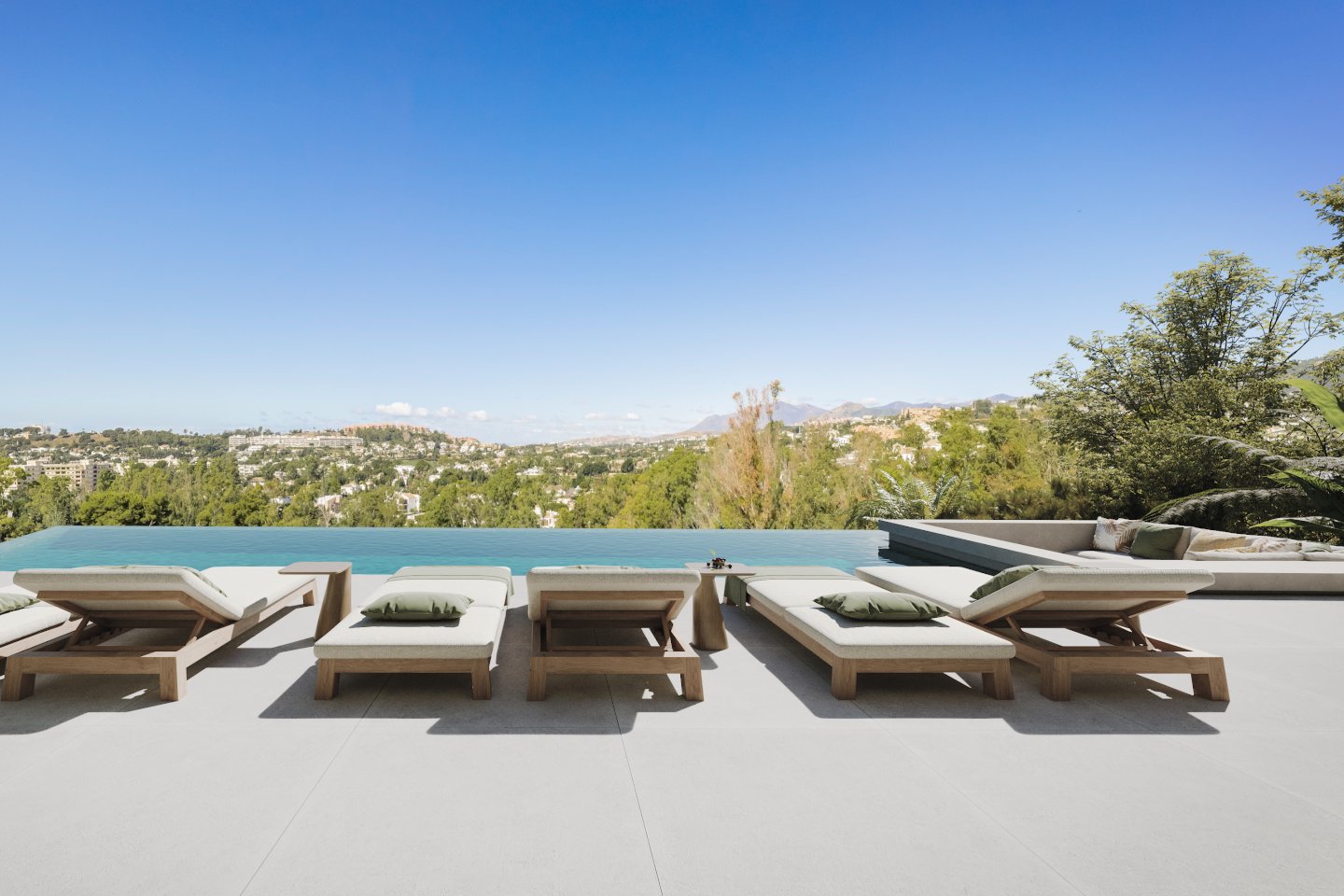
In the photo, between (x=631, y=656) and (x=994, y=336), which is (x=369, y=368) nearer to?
(x=994, y=336)

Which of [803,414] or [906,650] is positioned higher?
[803,414]

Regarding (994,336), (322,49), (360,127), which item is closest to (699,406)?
(994,336)

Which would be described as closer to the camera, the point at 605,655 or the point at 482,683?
the point at 482,683

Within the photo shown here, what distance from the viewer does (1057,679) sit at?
10.6 ft

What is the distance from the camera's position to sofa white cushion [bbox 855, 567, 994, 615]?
A: 4.00 metres

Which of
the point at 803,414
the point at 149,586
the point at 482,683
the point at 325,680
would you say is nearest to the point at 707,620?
the point at 482,683

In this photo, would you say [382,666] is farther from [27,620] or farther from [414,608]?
[27,620]

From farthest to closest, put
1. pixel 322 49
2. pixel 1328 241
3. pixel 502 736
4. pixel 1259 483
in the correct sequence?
1. pixel 1328 241
2. pixel 322 49
3. pixel 1259 483
4. pixel 502 736

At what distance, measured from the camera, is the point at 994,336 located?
19297 millimetres

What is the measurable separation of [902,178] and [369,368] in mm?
26496

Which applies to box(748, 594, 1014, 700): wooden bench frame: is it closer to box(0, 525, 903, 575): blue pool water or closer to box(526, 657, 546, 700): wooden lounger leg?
box(526, 657, 546, 700): wooden lounger leg

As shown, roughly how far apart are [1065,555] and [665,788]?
563cm

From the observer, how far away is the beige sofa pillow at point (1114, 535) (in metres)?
7.99

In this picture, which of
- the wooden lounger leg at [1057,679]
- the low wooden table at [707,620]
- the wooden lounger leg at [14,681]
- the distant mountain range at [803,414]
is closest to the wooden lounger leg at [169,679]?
the wooden lounger leg at [14,681]
